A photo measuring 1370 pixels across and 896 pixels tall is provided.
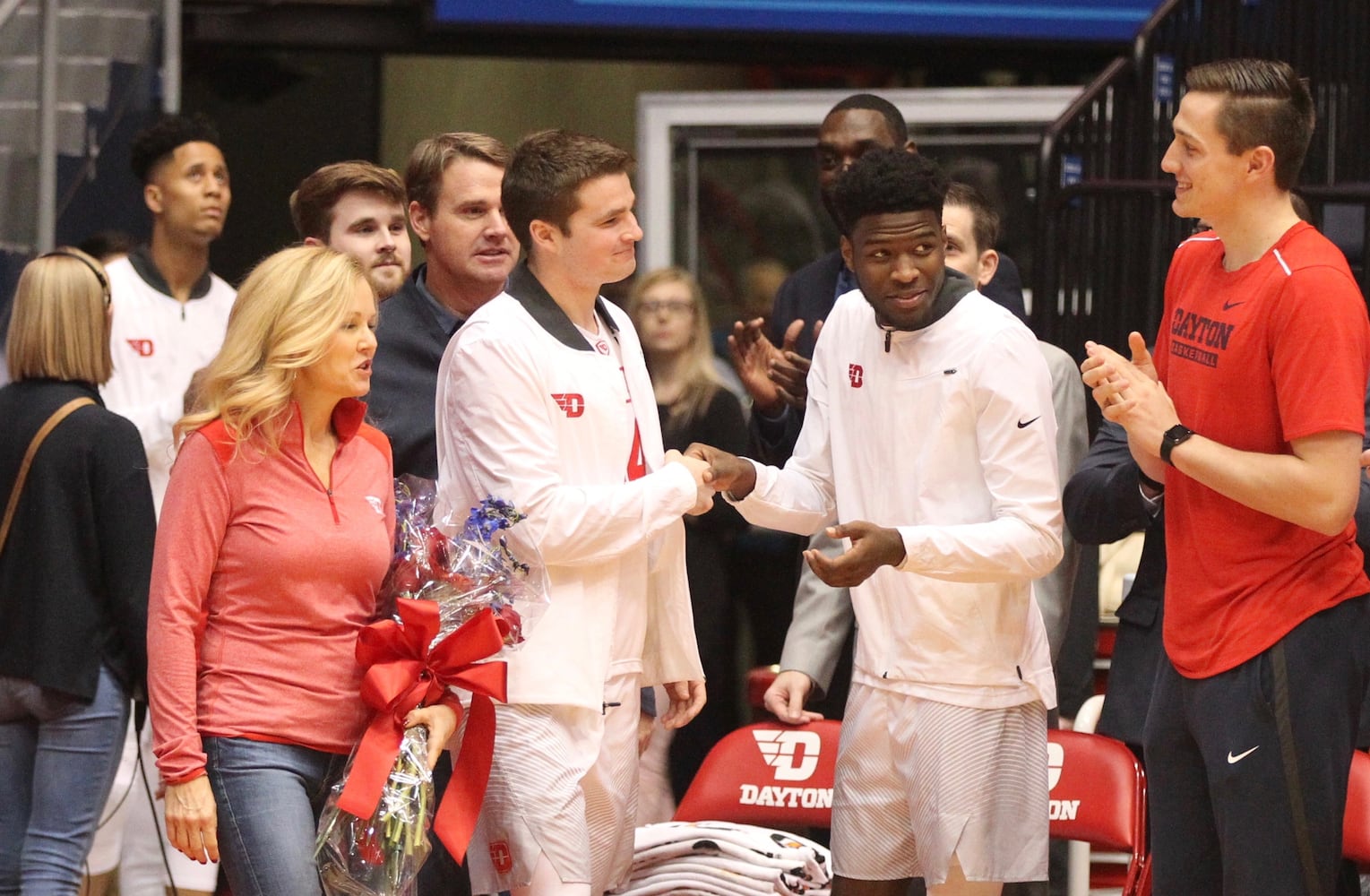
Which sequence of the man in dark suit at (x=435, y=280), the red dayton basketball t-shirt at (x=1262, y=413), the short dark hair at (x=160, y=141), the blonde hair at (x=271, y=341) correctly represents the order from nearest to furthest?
the red dayton basketball t-shirt at (x=1262, y=413)
the blonde hair at (x=271, y=341)
the man in dark suit at (x=435, y=280)
the short dark hair at (x=160, y=141)

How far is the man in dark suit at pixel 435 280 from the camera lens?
3.94 m

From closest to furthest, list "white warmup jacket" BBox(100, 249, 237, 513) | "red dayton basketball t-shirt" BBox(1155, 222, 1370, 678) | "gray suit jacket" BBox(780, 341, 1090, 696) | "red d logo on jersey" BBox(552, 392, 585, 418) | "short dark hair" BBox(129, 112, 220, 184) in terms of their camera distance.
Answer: "red dayton basketball t-shirt" BBox(1155, 222, 1370, 678) → "red d logo on jersey" BBox(552, 392, 585, 418) → "gray suit jacket" BBox(780, 341, 1090, 696) → "white warmup jacket" BBox(100, 249, 237, 513) → "short dark hair" BBox(129, 112, 220, 184)

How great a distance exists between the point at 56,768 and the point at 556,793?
1.59 metres

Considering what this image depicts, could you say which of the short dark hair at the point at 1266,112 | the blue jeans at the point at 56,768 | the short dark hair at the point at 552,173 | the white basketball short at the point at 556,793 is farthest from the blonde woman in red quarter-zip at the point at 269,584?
the short dark hair at the point at 1266,112

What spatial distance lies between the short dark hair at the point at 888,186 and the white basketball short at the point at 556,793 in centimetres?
100

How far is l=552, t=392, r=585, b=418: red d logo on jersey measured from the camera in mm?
3324

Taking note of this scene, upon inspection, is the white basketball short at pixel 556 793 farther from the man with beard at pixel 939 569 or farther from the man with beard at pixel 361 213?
the man with beard at pixel 361 213

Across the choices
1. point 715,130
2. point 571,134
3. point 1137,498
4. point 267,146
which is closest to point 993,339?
point 1137,498

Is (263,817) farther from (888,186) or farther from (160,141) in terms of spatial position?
(160,141)

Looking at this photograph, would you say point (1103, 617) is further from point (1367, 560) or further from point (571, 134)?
point (571, 134)

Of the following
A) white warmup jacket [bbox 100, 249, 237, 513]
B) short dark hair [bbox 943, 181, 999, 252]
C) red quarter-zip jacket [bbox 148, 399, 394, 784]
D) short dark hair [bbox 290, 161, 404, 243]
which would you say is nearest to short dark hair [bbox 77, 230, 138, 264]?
white warmup jacket [bbox 100, 249, 237, 513]

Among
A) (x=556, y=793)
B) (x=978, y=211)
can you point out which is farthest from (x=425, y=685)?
(x=978, y=211)

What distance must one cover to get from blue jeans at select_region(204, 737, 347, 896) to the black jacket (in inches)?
45.6

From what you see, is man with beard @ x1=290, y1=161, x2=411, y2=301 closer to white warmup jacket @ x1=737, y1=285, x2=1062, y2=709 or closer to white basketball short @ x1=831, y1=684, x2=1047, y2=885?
white warmup jacket @ x1=737, y1=285, x2=1062, y2=709
